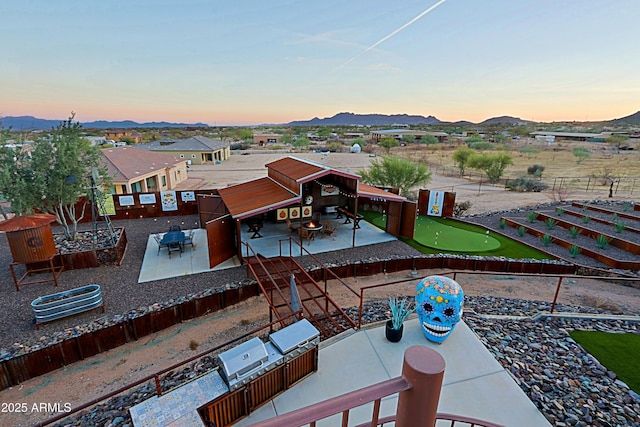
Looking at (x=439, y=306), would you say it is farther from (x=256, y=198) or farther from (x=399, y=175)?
(x=399, y=175)

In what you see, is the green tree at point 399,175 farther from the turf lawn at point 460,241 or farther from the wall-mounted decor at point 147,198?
the wall-mounted decor at point 147,198

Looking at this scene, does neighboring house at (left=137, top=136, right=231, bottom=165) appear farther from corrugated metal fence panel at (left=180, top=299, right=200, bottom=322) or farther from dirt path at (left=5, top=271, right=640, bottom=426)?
dirt path at (left=5, top=271, right=640, bottom=426)

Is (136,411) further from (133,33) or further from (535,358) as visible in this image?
(133,33)

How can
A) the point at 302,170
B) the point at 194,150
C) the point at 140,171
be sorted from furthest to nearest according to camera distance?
the point at 194,150, the point at 140,171, the point at 302,170

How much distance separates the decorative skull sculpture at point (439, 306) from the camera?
6.43m

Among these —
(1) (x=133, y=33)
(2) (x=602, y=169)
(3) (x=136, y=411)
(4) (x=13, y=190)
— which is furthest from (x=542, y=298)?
(2) (x=602, y=169)

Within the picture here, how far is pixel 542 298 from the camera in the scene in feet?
35.1

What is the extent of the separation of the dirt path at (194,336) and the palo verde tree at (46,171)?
7.87 meters

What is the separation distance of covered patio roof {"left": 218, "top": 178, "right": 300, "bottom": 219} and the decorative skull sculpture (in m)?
7.63

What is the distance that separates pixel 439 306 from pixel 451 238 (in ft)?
32.6

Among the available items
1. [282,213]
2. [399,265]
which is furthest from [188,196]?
[399,265]

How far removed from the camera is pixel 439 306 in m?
6.41

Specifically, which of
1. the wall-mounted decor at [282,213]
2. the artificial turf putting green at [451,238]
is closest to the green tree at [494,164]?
the artificial turf putting green at [451,238]

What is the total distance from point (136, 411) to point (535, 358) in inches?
291
